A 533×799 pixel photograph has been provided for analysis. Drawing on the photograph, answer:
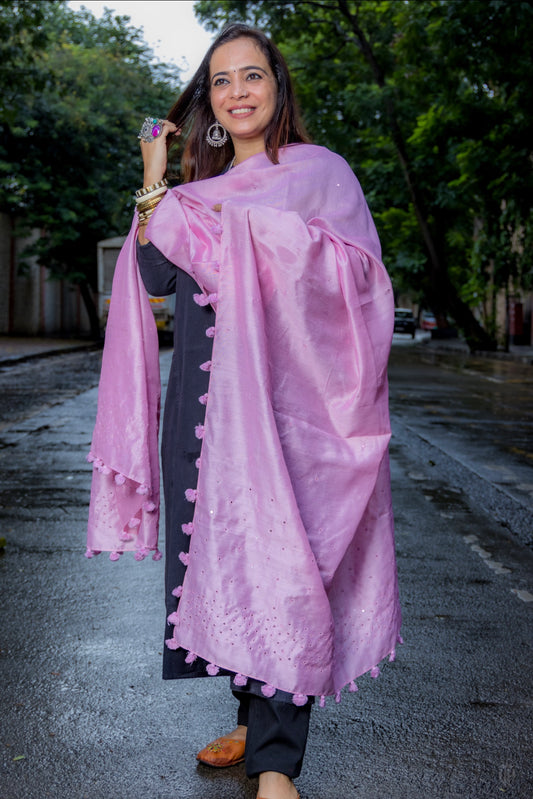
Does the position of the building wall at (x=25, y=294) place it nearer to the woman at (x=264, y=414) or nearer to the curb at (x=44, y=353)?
the curb at (x=44, y=353)

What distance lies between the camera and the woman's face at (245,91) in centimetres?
248

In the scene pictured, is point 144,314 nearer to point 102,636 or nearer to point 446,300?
point 102,636

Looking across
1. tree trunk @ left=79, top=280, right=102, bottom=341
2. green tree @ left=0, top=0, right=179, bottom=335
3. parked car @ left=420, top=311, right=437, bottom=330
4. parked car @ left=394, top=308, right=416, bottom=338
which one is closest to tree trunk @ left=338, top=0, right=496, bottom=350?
green tree @ left=0, top=0, right=179, bottom=335

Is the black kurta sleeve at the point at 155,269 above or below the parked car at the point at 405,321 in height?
above

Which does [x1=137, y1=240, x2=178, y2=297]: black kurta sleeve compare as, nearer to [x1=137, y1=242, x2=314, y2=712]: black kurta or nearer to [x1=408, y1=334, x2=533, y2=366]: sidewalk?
[x1=137, y1=242, x2=314, y2=712]: black kurta

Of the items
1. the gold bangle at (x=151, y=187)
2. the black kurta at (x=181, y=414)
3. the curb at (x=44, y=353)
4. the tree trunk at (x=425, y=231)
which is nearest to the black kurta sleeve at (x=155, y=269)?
the black kurta at (x=181, y=414)

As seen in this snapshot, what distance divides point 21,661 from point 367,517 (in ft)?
4.85

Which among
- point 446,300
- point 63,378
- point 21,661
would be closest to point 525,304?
point 446,300

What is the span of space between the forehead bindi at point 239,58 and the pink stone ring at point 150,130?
198 millimetres

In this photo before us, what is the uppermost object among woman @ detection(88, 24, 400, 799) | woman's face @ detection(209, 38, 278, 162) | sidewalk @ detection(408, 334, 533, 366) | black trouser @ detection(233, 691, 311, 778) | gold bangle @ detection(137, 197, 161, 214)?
woman's face @ detection(209, 38, 278, 162)

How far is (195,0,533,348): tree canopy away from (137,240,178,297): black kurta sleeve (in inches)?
474

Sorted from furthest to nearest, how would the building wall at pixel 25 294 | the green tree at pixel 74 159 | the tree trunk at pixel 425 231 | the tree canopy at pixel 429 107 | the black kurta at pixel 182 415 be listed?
the building wall at pixel 25 294, the green tree at pixel 74 159, the tree trunk at pixel 425 231, the tree canopy at pixel 429 107, the black kurta at pixel 182 415

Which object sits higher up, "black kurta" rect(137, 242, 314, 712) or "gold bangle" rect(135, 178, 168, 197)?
"gold bangle" rect(135, 178, 168, 197)

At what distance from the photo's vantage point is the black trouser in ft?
7.27
